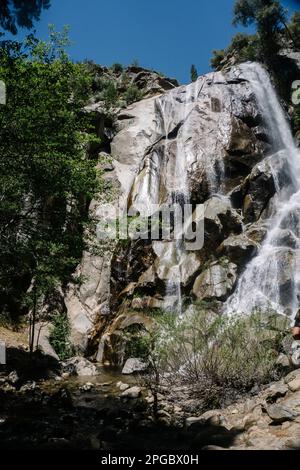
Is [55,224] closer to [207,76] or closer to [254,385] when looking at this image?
[254,385]

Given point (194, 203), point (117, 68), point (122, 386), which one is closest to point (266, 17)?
point (194, 203)

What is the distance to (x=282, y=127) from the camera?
28.4 meters

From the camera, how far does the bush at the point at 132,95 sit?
147 feet

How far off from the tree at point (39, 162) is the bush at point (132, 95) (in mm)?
32741

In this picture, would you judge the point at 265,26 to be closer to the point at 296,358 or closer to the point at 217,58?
the point at 217,58

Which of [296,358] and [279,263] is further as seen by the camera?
[279,263]

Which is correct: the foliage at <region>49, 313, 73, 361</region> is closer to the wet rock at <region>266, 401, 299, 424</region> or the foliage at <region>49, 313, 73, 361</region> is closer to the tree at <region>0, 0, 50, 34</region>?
the wet rock at <region>266, 401, 299, 424</region>

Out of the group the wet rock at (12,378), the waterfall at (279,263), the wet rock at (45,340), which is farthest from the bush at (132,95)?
the wet rock at (12,378)

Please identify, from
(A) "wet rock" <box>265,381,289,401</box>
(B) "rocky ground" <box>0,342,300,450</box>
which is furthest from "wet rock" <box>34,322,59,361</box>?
(A) "wet rock" <box>265,381,289,401</box>

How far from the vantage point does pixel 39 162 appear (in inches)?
399

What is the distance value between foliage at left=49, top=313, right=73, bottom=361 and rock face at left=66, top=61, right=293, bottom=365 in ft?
3.58

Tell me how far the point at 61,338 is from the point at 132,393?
34.5ft
